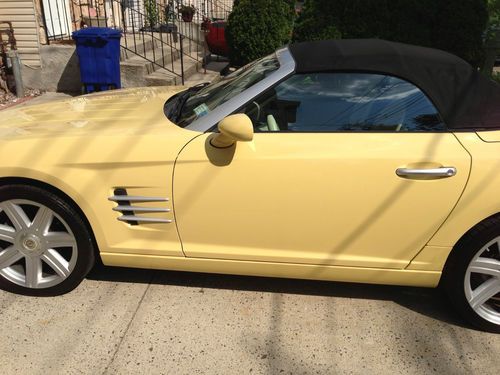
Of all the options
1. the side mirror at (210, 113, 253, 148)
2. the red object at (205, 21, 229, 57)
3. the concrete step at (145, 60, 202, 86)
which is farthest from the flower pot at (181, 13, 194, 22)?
the side mirror at (210, 113, 253, 148)

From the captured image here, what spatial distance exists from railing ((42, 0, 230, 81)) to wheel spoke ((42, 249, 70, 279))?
15.8 ft

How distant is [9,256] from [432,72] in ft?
8.67

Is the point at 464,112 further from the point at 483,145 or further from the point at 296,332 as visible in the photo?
the point at 296,332

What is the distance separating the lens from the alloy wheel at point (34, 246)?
8.32 ft

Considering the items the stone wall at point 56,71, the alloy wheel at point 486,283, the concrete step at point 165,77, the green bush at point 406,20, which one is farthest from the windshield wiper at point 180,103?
the stone wall at point 56,71

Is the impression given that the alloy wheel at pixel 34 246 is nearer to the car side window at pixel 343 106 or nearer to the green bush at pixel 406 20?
the car side window at pixel 343 106

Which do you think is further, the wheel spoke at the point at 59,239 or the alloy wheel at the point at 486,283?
the wheel spoke at the point at 59,239

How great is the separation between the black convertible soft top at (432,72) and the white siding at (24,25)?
18.9 ft

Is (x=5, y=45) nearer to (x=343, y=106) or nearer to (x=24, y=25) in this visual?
(x=24, y=25)

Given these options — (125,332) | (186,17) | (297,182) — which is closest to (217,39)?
(186,17)

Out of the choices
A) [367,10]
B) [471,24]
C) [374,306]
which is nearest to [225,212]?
[374,306]

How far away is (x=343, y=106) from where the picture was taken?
2.40 m

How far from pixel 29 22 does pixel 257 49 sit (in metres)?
3.55

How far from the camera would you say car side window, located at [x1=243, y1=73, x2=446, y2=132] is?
2.35 metres
